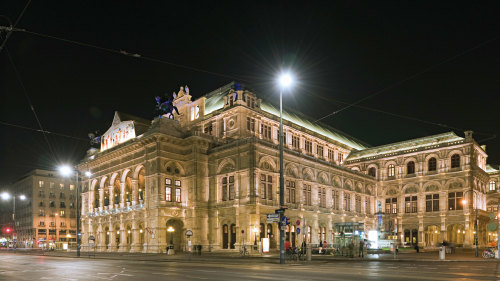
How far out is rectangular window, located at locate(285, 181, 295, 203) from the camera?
5769 cm

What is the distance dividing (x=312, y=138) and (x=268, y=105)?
36.8ft

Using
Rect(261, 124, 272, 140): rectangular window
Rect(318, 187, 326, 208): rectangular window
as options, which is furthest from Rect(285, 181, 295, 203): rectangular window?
Rect(261, 124, 272, 140): rectangular window

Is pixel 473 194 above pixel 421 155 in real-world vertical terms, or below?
below

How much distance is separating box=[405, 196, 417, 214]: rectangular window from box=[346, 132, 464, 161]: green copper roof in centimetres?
907

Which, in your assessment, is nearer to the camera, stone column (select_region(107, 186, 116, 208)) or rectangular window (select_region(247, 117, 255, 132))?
rectangular window (select_region(247, 117, 255, 132))

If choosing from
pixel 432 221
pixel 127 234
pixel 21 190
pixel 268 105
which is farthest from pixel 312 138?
pixel 21 190

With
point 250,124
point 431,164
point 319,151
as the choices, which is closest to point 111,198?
point 250,124

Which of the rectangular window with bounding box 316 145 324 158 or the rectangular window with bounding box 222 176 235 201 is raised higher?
the rectangular window with bounding box 316 145 324 158

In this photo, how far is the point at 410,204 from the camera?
255ft

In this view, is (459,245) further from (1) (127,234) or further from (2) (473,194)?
(1) (127,234)

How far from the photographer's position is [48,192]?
112812 millimetres

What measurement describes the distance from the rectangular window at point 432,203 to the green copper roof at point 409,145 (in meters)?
9.06

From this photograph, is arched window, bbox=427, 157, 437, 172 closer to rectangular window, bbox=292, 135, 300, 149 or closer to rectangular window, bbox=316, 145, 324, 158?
rectangular window, bbox=316, 145, 324, 158

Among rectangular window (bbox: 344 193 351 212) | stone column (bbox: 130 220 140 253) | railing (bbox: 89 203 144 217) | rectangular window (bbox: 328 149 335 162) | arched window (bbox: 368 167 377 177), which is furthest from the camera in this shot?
arched window (bbox: 368 167 377 177)
